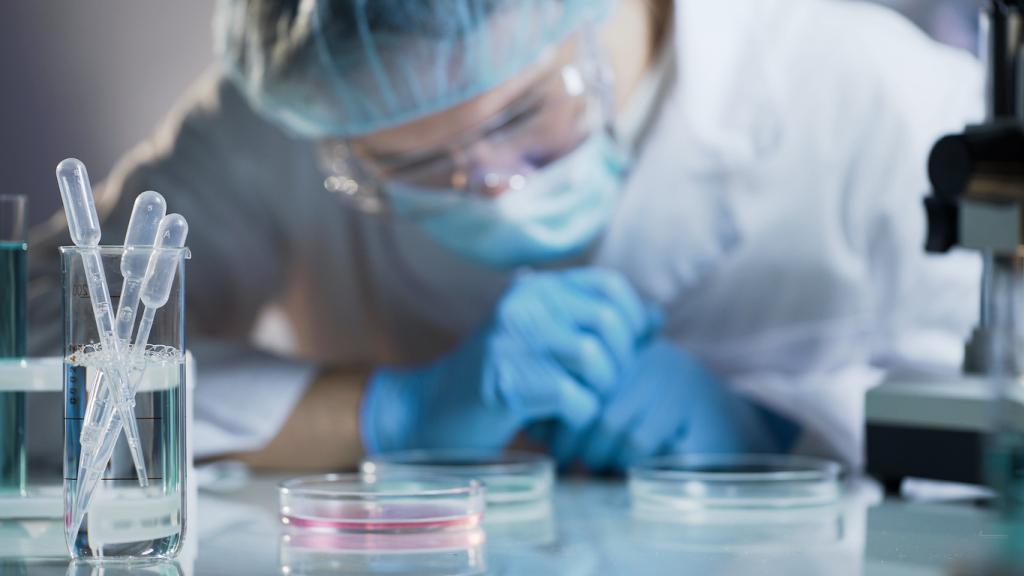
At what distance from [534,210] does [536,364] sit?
199 mm

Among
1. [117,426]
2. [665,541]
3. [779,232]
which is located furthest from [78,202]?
[779,232]

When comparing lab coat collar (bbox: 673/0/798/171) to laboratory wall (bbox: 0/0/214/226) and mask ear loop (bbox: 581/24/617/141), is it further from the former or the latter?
laboratory wall (bbox: 0/0/214/226)

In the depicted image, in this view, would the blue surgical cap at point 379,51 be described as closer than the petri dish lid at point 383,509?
No

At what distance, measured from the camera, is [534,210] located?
1515 mm

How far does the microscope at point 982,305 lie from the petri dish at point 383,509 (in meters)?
0.42

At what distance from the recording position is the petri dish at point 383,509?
0.95 meters

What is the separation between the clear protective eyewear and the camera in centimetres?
144

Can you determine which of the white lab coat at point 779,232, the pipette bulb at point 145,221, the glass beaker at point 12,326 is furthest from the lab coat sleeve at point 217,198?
the pipette bulb at point 145,221

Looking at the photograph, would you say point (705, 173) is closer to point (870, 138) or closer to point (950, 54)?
point (870, 138)

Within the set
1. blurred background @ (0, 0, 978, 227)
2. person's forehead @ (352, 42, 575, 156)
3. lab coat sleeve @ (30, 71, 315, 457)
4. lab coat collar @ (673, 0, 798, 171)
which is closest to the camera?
person's forehead @ (352, 42, 575, 156)

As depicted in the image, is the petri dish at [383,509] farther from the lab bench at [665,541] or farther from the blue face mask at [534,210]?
the blue face mask at [534,210]

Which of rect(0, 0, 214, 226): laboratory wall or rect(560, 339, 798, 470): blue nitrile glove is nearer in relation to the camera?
rect(560, 339, 798, 470): blue nitrile glove

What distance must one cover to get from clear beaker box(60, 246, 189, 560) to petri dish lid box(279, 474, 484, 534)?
164mm

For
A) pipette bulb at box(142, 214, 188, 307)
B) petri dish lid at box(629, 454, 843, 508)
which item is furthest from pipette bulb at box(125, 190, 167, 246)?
petri dish lid at box(629, 454, 843, 508)
